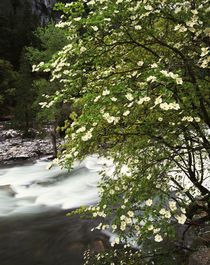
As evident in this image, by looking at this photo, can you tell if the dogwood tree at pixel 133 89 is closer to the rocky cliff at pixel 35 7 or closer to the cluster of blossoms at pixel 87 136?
the cluster of blossoms at pixel 87 136

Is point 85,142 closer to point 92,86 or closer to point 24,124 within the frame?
point 92,86

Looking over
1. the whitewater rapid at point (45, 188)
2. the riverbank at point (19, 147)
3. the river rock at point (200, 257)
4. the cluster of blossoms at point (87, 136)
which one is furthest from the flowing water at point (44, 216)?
the riverbank at point (19, 147)

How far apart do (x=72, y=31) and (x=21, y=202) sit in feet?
29.6

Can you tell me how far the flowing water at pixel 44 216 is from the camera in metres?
6.64

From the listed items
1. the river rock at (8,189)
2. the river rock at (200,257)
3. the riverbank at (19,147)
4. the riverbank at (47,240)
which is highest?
the riverbank at (19,147)

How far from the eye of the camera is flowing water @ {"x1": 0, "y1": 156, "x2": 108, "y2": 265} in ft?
21.8

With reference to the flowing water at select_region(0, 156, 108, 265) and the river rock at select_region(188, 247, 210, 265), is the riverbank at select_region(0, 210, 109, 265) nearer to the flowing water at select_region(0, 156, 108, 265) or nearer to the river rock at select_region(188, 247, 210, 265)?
the flowing water at select_region(0, 156, 108, 265)

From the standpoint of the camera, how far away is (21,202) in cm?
1044

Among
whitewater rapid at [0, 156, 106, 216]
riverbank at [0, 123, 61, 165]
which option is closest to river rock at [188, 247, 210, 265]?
whitewater rapid at [0, 156, 106, 216]

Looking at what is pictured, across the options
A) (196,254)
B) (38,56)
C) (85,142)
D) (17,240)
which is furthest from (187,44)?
(38,56)

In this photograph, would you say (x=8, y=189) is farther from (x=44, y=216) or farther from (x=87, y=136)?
(x=87, y=136)

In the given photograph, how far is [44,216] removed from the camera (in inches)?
356

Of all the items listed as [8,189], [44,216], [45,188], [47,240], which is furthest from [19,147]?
[47,240]

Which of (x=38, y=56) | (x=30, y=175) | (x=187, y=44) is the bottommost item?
(x=30, y=175)
